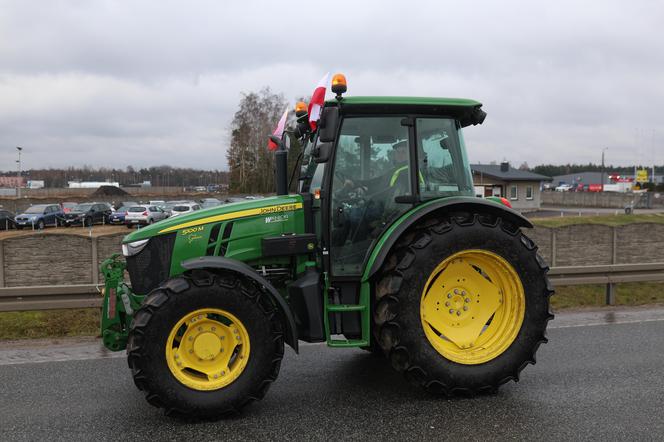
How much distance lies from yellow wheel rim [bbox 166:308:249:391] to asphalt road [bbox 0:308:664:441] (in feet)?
1.07

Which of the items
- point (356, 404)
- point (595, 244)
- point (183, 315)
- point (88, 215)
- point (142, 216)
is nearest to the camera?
point (183, 315)

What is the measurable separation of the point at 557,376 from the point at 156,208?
3288 cm

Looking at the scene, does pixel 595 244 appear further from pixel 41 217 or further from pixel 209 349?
pixel 41 217

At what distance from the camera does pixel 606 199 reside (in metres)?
56.6

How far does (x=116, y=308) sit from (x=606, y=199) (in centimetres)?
5989

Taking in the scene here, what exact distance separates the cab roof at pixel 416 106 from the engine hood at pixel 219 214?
2.92ft

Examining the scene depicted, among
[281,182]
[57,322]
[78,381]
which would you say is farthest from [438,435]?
[57,322]

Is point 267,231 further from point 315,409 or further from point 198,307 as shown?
point 315,409

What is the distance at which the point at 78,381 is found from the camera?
498cm

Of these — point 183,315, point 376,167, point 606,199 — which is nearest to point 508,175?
point 606,199

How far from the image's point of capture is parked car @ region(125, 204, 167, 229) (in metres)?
33.3

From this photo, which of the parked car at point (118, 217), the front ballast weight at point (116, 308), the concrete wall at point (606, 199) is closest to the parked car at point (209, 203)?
the parked car at point (118, 217)

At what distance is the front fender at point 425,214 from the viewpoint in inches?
171

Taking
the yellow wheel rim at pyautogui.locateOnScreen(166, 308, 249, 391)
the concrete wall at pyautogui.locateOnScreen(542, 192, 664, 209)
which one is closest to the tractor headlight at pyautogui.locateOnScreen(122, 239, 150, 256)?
the yellow wheel rim at pyautogui.locateOnScreen(166, 308, 249, 391)
